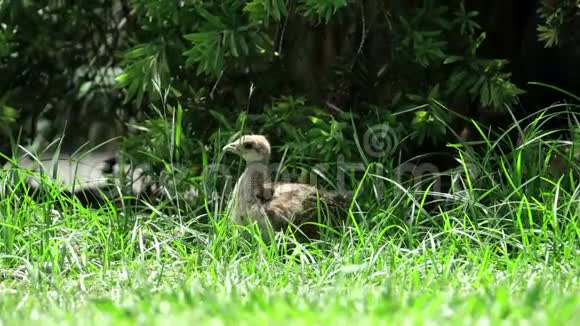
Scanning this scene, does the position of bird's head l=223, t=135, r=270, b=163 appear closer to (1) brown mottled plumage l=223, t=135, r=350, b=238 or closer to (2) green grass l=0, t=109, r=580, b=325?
(1) brown mottled plumage l=223, t=135, r=350, b=238

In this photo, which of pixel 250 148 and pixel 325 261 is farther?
pixel 250 148

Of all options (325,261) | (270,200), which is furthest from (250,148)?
(325,261)

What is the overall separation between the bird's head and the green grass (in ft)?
1.20

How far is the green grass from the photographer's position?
389 cm

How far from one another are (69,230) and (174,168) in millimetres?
867

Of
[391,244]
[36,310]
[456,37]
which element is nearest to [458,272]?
[391,244]

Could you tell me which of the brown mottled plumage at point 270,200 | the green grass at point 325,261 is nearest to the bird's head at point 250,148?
the brown mottled plumage at point 270,200

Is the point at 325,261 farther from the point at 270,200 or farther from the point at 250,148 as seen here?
the point at 250,148

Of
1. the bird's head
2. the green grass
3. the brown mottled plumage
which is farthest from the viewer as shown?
the bird's head

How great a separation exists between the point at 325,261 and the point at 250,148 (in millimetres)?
1178

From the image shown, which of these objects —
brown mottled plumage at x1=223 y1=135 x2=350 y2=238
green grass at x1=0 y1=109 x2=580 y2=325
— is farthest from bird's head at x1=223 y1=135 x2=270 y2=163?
green grass at x1=0 y1=109 x2=580 y2=325

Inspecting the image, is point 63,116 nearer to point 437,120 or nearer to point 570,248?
point 437,120

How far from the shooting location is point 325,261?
5684 mm

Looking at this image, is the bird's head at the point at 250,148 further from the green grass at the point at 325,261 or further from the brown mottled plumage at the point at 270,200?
the green grass at the point at 325,261
